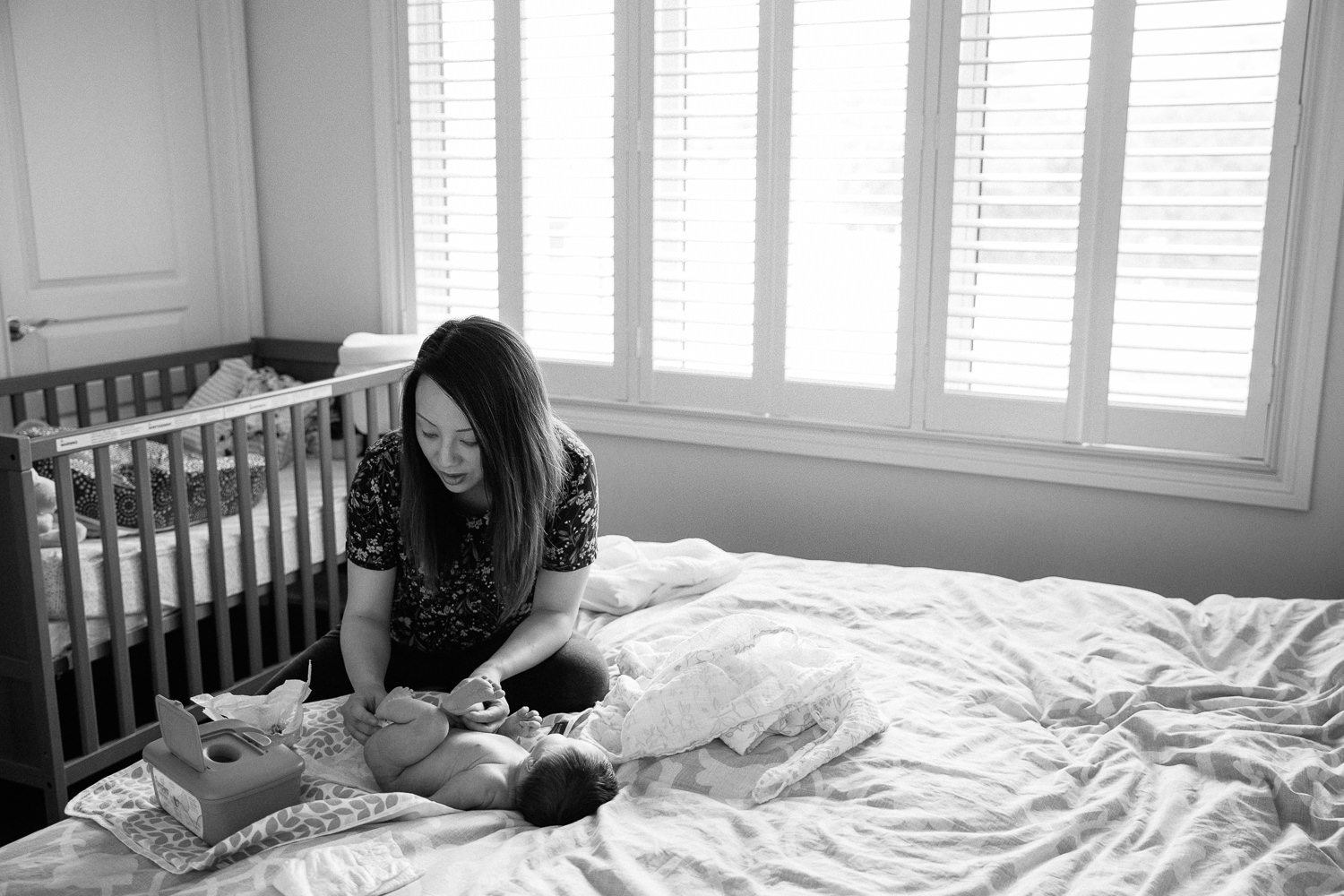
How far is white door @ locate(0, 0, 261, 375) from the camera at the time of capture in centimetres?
298

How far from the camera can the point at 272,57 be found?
3490mm

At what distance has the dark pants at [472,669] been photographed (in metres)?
1.83

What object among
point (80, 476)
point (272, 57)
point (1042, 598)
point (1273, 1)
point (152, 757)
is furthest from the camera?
point (272, 57)

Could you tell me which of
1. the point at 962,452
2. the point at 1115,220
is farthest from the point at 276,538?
the point at 1115,220

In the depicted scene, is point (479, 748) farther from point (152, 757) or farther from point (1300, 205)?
point (1300, 205)

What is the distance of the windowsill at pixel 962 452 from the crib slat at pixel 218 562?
3.34ft

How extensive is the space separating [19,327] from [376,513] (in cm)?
163

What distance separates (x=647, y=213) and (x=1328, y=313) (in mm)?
1539

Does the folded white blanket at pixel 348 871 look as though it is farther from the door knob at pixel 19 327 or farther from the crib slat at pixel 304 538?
the door knob at pixel 19 327

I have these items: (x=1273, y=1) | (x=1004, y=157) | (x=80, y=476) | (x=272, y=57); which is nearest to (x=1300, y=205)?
(x=1273, y=1)

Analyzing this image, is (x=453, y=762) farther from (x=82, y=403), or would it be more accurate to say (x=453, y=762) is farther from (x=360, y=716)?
(x=82, y=403)

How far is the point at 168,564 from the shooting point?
2.54 m

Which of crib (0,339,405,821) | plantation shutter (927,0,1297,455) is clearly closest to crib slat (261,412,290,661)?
crib (0,339,405,821)

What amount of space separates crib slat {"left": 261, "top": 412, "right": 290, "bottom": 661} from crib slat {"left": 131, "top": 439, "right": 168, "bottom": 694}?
0.91 feet
